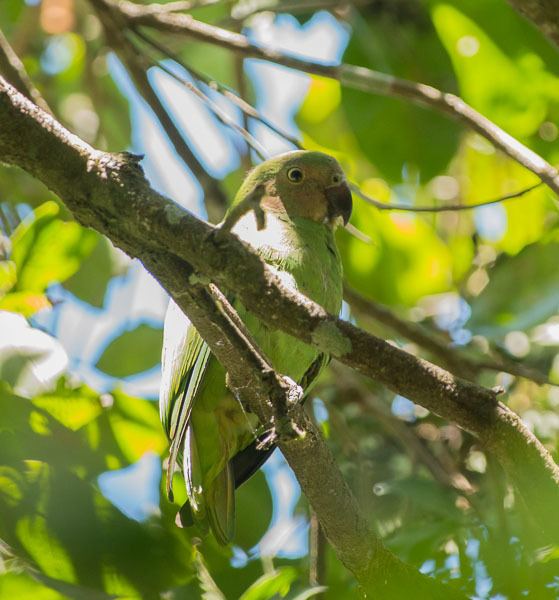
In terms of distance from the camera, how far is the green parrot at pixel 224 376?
8.78 ft

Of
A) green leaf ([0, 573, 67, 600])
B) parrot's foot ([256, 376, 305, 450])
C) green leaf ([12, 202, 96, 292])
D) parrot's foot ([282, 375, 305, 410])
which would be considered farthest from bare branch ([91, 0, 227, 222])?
green leaf ([0, 573, 67, 600])

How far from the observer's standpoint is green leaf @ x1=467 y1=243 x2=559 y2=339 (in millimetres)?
3311

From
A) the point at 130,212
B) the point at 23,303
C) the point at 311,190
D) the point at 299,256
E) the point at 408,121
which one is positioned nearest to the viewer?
the point at 130,212

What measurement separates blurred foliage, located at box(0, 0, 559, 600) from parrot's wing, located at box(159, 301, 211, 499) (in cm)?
10

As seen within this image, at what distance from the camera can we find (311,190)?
3469 millimetres

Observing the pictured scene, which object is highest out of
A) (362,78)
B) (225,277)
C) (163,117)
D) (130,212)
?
(163,117)

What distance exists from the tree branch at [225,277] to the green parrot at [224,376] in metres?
0.82

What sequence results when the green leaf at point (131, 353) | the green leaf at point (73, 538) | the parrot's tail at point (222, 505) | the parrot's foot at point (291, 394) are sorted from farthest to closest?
the green leaf at point (131, 353), the parrot's tail at point (222, 505), the parrot's foot at point (291, 394), the green leaf at point (73, 538)

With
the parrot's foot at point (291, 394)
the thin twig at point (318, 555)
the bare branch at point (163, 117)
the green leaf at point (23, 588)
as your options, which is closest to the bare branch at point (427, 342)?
the bare branch at point (163, 117)

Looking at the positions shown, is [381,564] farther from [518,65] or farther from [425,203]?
[425,203]

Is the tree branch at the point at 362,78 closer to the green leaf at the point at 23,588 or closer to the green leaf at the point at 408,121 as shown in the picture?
the green leaf at the point at 408,121

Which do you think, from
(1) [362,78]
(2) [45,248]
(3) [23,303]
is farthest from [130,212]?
(1) [362,78]

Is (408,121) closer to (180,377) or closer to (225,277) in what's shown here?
(180,377)

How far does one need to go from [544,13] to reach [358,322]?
1.73 meters
